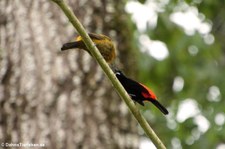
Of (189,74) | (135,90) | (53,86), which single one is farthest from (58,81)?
(189,74)

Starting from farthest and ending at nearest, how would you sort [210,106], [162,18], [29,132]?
1. [210,106]
2. [162,18]
3. [29,132]

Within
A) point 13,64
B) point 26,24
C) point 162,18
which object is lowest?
point 13,64

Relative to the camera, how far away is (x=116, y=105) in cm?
365

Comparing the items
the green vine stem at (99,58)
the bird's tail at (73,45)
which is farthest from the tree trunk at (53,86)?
the bird's tail at (73,45)

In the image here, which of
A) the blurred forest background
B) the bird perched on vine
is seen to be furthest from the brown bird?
Result: the blurred forest background

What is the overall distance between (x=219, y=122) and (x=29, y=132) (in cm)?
256

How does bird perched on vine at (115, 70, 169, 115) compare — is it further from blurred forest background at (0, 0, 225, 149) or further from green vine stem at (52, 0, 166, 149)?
blurred forest background at (0, 0, 225, 149)

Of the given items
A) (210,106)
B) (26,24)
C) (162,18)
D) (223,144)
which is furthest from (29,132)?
(223,144)

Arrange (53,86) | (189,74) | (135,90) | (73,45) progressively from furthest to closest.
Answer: (189,74) → (53,86) → (135,90) → (73,45)

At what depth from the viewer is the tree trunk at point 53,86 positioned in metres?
3.46

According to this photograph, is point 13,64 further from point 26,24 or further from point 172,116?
point 172,116

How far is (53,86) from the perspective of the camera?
11.6ft

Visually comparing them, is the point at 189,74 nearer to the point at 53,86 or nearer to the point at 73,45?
the point at 53,86

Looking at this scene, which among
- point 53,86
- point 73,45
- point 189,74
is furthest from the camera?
point 189,74
